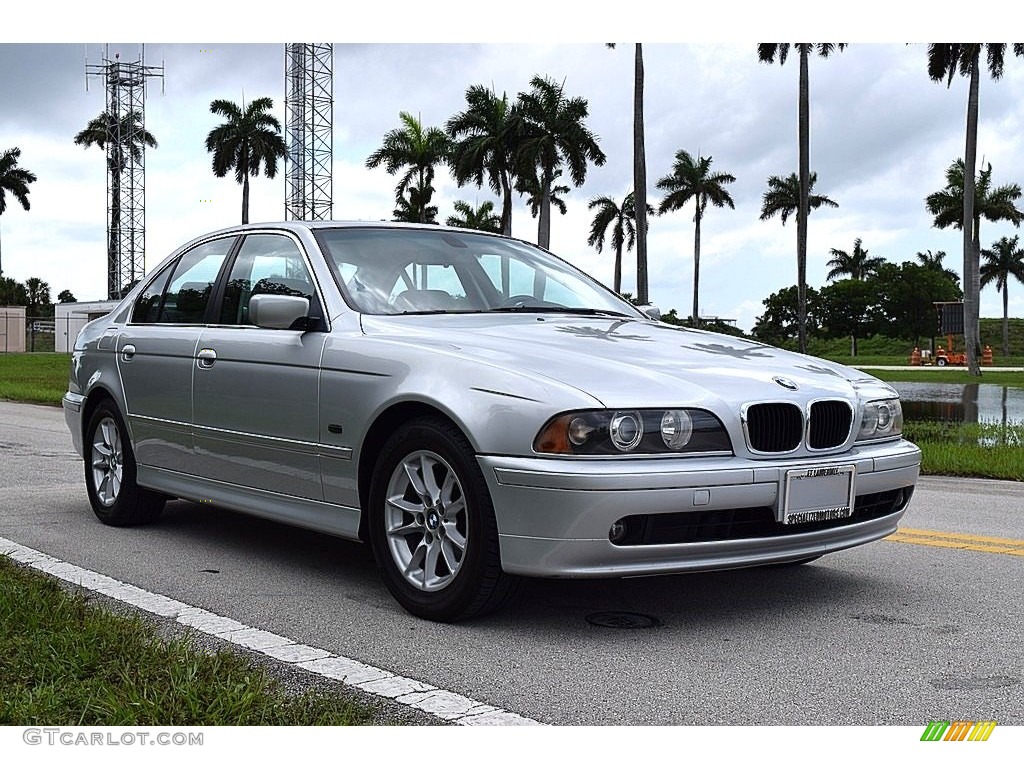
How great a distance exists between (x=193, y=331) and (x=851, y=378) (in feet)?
10.5

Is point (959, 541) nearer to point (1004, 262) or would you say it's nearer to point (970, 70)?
point (970, 70)

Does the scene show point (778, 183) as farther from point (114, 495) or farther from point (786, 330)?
point (114, 495)

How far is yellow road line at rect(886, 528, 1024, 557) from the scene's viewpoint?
642 centimetres

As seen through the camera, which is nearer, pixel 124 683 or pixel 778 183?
pixel 124 683

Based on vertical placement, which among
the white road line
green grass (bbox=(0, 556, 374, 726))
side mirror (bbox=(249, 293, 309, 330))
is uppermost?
side mirror (bbox=(249, 293, 309, 330))

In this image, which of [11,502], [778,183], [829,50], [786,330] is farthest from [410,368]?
[786,330]

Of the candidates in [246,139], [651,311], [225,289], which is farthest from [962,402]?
[246,139]

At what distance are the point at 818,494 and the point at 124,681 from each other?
2522mm

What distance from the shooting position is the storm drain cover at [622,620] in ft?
15.4

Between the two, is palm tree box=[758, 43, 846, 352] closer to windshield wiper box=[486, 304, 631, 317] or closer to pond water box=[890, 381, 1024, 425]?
pond water box=[890, 381, 1024, 425]

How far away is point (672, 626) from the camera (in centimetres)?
471

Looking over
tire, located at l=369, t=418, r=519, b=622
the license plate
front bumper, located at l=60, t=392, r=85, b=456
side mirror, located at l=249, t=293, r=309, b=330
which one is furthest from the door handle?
the license plate

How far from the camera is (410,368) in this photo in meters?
4.83

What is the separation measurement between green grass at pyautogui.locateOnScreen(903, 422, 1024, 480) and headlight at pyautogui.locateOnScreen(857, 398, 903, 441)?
5.47m
